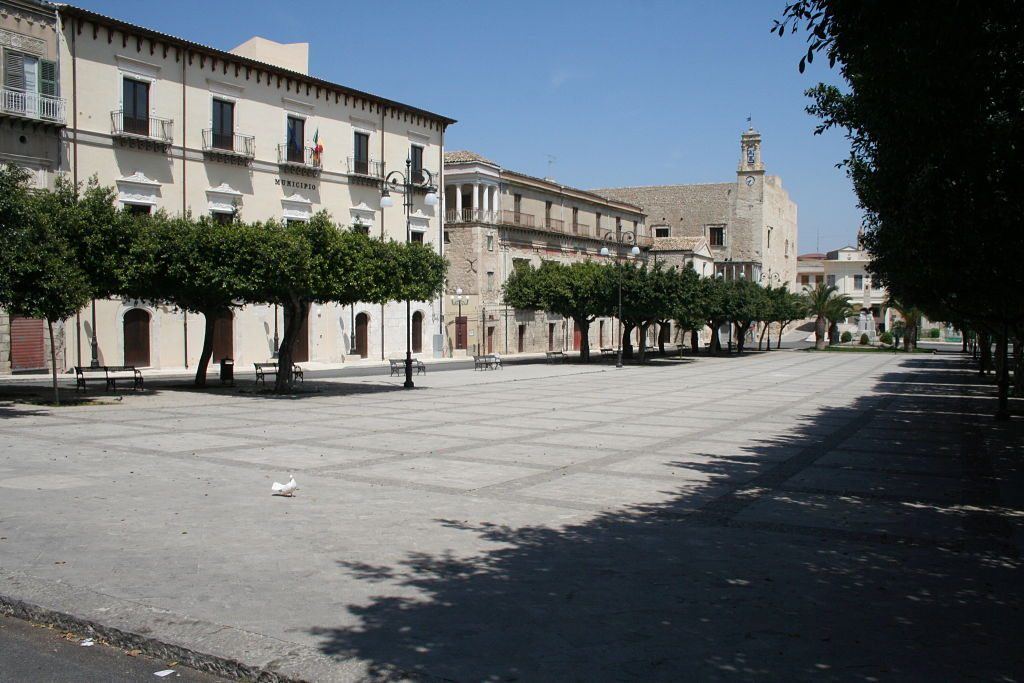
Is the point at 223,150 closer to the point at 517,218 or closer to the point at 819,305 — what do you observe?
the point at 517,218

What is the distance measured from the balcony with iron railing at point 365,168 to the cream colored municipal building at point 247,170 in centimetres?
9

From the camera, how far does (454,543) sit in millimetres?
7262

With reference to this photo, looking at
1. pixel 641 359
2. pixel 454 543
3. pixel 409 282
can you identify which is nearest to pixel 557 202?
pixel 641 359

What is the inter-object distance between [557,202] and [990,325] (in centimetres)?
3544

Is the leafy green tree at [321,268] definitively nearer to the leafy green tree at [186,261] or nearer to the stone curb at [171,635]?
the leafy green tree at [186,261]

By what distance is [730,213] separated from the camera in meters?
82.7

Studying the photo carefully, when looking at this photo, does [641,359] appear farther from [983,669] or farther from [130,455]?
[983,669]

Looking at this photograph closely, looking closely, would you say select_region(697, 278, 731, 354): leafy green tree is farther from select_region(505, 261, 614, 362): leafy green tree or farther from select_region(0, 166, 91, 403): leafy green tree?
select_region(0, 166, 91, 403): leafy green tree

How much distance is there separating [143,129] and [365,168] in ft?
37.0

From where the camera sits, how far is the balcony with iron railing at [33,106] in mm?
26562

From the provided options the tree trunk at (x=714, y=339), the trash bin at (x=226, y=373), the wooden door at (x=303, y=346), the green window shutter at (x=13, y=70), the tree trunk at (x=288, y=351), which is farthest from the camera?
the tree trunk at (x=714, y=339)

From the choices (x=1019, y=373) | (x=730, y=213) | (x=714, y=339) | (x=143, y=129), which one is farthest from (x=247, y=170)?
(x=730, y=213)

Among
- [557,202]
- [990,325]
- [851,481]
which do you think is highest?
[557,202]

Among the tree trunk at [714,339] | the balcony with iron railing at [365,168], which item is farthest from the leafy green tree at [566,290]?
the tree trunk at [714,339]
